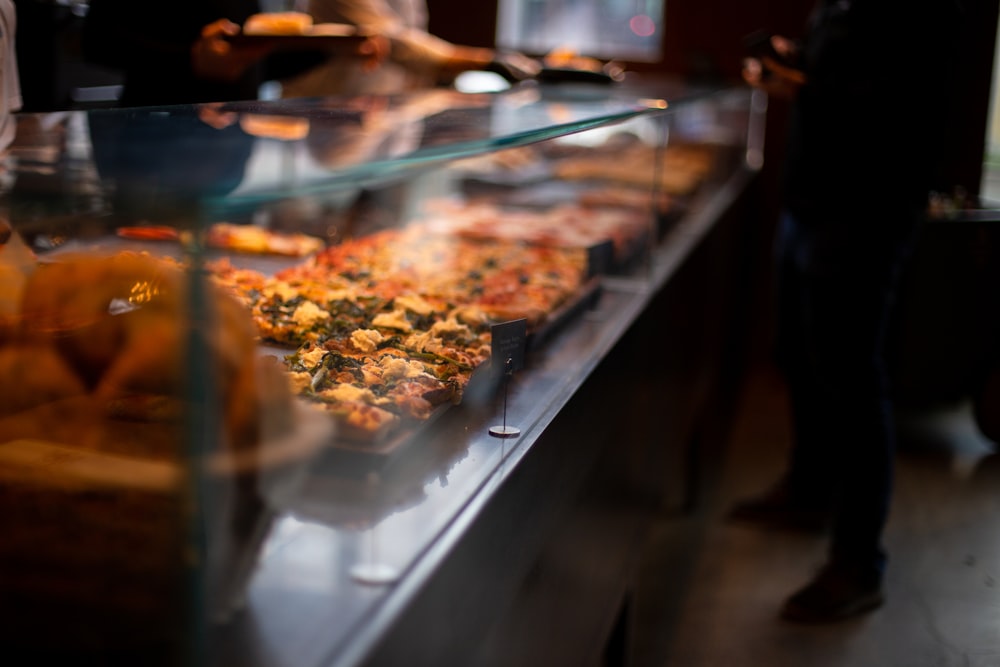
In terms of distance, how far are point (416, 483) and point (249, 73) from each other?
2.03 metres

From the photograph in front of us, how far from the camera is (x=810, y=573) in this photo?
10.1 feet

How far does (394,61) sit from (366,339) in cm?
161

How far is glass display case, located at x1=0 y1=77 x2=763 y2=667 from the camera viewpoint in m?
0.79

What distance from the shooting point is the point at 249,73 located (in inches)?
114

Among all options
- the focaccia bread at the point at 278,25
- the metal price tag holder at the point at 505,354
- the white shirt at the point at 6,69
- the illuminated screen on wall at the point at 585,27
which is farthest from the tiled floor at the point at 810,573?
the illuminated screen on wall at the point at 585,27

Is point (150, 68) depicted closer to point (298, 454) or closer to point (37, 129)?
point (37, 129)

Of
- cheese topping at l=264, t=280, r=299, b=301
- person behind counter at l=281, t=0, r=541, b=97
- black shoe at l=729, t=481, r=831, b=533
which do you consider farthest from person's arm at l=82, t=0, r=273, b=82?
black shoe at l=729, t=481, r=831, b=533

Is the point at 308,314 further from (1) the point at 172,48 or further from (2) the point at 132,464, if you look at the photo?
(1) the point at 172,48

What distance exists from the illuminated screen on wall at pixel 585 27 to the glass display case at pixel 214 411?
4580 millimetres

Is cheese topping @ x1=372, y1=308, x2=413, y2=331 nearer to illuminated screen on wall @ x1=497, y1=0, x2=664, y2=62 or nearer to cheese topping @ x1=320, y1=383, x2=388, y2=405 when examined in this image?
cheese topping @ x1=320, y1=383, x2=388, y2=405

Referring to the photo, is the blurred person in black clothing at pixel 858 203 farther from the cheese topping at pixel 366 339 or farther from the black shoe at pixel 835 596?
the cheese topping at pixel 366 339

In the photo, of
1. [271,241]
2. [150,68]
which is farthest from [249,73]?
[271,241]

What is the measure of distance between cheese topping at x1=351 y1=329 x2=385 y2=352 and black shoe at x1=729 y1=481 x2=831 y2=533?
7.33ft

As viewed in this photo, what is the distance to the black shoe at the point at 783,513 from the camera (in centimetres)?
341
